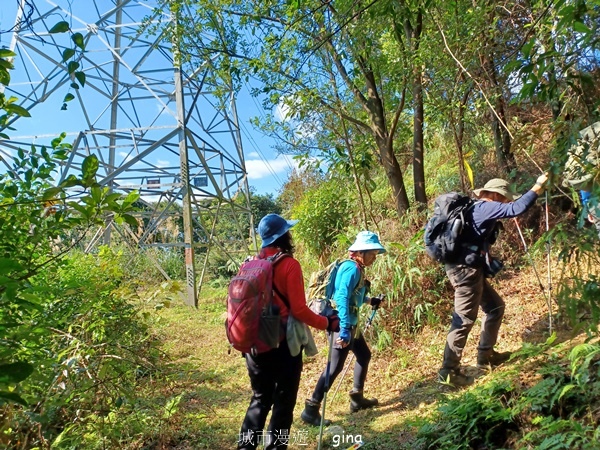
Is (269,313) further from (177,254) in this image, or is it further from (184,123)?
(177,254)

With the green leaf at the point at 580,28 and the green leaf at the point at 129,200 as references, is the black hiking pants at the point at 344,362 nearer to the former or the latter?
the green leaf at the point at 129,200

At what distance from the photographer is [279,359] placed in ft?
9.79

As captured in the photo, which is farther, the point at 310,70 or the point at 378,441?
the point at 310,70

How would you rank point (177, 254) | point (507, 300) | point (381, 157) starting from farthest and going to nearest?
point (177, 254) → point (381, 157) → point (507, 300)

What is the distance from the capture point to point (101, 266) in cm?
439

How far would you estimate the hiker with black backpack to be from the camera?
2.95 metres

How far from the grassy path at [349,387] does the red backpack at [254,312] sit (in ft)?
3.89

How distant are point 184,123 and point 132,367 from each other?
596 centimetres

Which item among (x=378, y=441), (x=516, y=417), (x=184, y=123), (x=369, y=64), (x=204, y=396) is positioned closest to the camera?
(x=516, y=417)

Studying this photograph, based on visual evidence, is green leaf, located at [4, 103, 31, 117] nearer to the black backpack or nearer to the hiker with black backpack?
the hiker with black backpack

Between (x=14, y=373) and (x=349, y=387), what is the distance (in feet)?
12.9

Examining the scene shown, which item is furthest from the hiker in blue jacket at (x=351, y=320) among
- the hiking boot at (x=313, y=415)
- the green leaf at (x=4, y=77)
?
the green leaf at (x=4, y=77)

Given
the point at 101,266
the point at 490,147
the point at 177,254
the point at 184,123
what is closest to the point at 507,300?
the point at 490,147

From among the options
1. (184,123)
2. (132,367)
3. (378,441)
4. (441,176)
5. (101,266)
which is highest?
(184,123)
